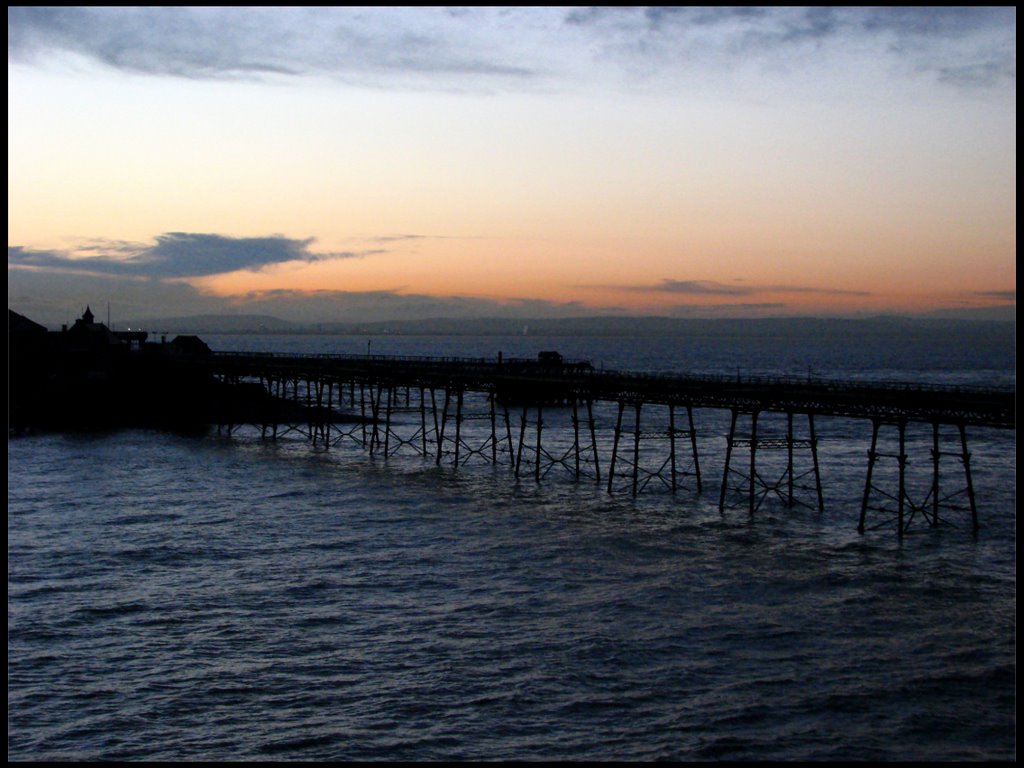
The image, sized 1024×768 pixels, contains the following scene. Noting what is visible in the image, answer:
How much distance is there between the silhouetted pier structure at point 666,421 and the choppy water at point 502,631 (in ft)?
9.07

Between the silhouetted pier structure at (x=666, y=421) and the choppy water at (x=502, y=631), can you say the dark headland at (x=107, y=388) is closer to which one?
the silhouetted pier structure at (x=666, y=421)

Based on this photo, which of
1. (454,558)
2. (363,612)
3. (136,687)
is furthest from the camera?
(454,558)

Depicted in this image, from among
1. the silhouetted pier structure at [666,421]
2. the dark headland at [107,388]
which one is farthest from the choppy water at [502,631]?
the dark headland at [107,388]

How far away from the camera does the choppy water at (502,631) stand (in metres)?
21.8

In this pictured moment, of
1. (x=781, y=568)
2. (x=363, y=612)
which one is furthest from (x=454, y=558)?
(x=781, y=568)

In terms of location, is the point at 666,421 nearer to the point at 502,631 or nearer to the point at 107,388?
the point at 107,388

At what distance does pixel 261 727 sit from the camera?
72.6 ft

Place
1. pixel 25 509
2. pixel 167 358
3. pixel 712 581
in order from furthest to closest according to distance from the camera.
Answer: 1. pixel 167 358
2. pixel 25 509
3. pixel 712 581

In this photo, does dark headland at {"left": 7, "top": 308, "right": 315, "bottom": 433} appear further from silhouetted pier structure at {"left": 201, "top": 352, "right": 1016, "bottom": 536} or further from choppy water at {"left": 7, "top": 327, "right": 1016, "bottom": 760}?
choppy water at {"left": 7, "top": 327, "right": 1016, "bottom": 760}

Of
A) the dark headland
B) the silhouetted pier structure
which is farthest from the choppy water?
the dark headland

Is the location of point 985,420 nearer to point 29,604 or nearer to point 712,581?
point 712,581

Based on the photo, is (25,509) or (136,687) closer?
(136,687)

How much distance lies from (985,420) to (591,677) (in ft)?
65.9

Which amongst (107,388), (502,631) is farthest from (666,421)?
(502,631)
